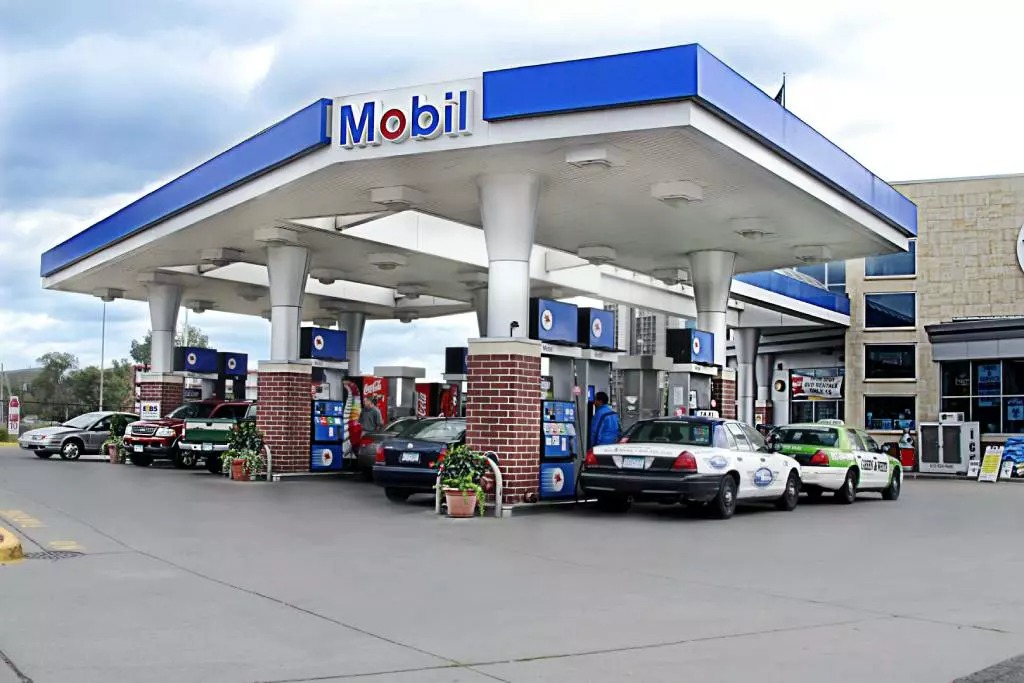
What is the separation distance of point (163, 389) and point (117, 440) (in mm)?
2346

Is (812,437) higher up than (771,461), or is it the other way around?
(812,437)

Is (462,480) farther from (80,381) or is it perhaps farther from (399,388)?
(80,381)

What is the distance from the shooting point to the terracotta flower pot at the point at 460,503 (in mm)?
15992

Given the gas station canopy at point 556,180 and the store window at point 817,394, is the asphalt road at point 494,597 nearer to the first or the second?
the gas station canopy at point 556,180

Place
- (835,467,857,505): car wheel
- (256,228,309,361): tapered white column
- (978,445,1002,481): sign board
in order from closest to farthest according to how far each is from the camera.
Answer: (835,467,857,505): car wheel → (256,228,309,361): tapered white column → (978,445,1002,481): sign board

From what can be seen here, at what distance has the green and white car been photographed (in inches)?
805

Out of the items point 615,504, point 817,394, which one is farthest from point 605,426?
point 817,394

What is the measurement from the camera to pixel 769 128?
52.2 ft

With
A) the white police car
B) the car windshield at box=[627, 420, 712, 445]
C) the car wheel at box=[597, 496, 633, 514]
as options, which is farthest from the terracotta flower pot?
the car windshield at box=[627, 420, 712, 445]

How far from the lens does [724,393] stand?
25672mm

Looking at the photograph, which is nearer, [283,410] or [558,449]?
[558,449]

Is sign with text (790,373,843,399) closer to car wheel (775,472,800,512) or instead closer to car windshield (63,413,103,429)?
car wheel (775,472,800,512)

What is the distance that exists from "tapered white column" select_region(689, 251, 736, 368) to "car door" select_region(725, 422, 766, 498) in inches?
305

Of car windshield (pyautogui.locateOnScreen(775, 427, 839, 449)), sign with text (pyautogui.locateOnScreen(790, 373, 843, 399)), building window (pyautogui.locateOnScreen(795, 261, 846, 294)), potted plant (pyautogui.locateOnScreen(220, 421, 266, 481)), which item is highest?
building window (pyautogui.locateOnScreen(795, 261, 846, 294))
